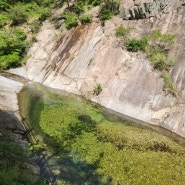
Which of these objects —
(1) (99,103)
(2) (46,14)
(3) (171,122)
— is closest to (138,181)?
(3) (171,122)

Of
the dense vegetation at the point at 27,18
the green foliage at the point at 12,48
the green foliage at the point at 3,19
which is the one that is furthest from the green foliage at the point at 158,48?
the green foliage at the point at 3,19

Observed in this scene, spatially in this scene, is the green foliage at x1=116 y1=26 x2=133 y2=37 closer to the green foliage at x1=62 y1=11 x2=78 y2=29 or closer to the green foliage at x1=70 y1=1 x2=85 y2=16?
the green foliage at x1=62 y1=11 x2=78 y2=29

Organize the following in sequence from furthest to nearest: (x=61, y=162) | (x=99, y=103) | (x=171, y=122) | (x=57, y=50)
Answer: (x=57, y=50), (x=99, y=103), (x=171, y=122), (x=61, y=162)

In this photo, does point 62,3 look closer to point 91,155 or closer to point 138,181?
point 91,155

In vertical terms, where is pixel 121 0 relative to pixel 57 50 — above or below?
above

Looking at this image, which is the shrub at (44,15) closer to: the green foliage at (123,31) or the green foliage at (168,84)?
the green foliage at (123,31)

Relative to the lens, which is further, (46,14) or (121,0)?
(46,14)

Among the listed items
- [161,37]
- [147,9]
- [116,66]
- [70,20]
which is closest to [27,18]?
[70,20]
